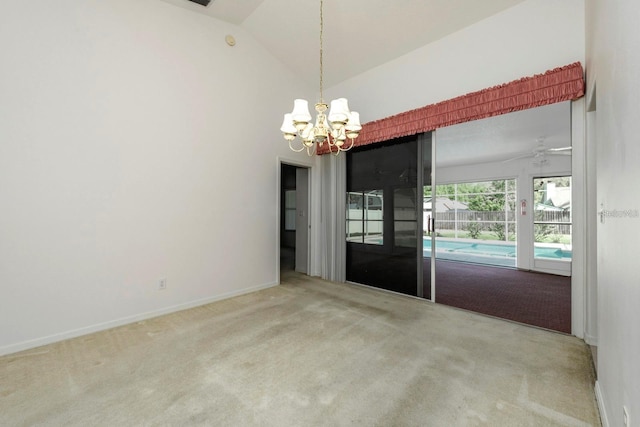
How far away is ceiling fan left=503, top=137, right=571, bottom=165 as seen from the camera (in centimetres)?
523

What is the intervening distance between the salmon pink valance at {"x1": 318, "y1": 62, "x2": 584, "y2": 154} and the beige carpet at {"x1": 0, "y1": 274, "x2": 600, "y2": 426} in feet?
7.64

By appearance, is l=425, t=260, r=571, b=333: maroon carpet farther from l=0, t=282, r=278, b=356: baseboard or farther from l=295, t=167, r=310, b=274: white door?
l=0, t=282, r=278, b=356: baseboard

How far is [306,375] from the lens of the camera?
2027 mm

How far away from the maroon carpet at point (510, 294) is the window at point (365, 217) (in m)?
1.01

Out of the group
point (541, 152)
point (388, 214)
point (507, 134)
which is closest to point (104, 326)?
point (388, 214)

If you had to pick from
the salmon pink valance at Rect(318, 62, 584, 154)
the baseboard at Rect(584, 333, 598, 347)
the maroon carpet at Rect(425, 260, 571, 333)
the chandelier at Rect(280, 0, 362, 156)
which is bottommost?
the maroon carpet at Rect(425, 260, 571, 333)

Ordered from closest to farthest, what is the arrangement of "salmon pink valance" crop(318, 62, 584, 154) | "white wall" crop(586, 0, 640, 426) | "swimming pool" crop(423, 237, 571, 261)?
1. "white wall" crop(586, 0, 640, 426)
2. "salmon pink valance" crop(318, 62, 584, 154)
3. "swimming pool" crop(423, 237, 571, 261)

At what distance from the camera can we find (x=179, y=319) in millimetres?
3123

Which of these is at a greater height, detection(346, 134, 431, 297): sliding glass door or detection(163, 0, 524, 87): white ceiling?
detection(163, 0, 524, 87): white ceiling

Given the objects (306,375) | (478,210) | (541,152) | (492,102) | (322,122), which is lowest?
(306,375)

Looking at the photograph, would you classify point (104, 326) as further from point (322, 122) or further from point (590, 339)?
point (590, 339)

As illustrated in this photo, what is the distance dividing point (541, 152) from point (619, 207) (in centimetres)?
546

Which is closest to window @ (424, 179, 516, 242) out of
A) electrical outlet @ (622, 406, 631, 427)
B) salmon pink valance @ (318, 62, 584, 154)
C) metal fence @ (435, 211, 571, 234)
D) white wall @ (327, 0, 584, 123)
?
metal fence @ (435, 211, 571, 234)

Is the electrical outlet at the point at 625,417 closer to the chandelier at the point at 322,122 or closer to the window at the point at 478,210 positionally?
the chandelier at the point at 322,122
